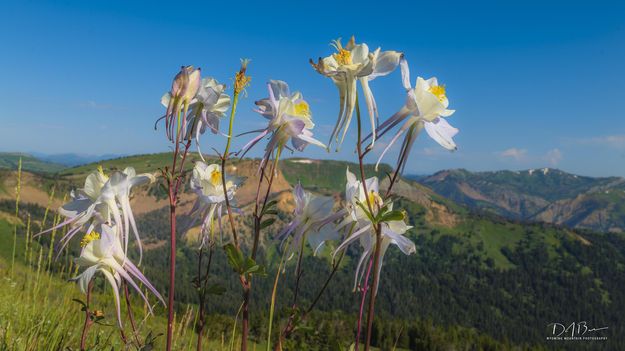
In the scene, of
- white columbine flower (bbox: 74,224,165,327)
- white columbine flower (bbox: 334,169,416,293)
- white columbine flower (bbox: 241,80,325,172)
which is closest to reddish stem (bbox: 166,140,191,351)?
white columbine flower (bbox: 74,224,165,327)

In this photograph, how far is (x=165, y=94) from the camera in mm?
2479

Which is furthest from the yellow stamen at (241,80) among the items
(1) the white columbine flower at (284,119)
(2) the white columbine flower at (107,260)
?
(2) the white columbine flower at (107,260)

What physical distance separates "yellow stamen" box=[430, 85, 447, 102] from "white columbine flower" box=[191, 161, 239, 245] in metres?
1.21

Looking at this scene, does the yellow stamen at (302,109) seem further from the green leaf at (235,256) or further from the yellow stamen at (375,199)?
the green leaf at (235,256)

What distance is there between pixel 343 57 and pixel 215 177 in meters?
1.06

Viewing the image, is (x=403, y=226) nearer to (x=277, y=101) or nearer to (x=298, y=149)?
(x=298, y=149)

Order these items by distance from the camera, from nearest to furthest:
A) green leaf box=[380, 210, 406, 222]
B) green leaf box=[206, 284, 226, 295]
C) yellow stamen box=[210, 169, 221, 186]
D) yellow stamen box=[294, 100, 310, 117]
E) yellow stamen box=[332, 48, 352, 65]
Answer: green leaf box=[380, 210, 406, 222] < yellow stamen box=[332, 48, 352, 65] < yellow stamen box=[294, 100, 310, 117] < green leaf box=[206, 284, 226, 295] < yellow stamen box=[210, 169, 221, 186]

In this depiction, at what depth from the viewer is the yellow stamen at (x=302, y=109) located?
234cm

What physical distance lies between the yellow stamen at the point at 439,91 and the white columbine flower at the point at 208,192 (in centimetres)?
121

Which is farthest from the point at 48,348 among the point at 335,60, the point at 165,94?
the point at 335,60

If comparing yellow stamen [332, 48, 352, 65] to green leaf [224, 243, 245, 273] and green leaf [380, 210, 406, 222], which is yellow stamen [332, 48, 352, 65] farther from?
green leaf [224, 243, 245, 273]

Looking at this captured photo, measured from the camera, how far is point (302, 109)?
2.37 m

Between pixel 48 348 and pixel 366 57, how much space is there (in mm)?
3537

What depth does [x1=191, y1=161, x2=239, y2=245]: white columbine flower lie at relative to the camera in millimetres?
2520
